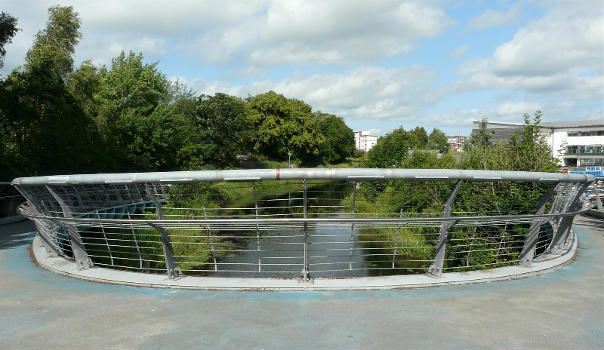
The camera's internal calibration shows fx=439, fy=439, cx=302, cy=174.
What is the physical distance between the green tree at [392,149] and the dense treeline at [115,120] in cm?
1882

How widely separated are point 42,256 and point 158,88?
3908cm

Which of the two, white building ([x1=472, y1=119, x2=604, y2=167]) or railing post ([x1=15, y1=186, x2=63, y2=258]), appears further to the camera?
white building ([x1=472, y1=119, x2=604, y2=167])

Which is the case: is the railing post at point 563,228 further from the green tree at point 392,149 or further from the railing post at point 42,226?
the green tree at point 392,149

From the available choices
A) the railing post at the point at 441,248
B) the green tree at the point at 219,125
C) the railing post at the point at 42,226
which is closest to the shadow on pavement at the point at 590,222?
the railing post at the point at 441,248

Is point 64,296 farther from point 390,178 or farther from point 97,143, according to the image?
point 97,143

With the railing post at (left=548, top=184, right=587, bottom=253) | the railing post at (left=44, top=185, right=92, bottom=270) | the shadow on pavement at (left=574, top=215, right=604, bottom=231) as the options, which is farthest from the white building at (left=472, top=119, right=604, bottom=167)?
the railing post at (left=44, top=185, right=92, bottom=270)

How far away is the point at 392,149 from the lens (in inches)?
1318

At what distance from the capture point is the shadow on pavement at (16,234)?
10768mm

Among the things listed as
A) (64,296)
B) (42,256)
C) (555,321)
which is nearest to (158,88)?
(42,256)

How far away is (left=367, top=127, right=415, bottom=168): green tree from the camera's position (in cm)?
3272

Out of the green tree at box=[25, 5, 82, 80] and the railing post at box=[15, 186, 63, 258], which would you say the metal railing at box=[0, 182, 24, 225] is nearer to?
the railing post at box=[15, 186, 63, 258]

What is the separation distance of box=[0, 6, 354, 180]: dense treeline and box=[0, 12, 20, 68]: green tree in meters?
0.05

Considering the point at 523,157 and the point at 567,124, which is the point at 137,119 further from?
the point at 567,124

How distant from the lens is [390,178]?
18.4ft
